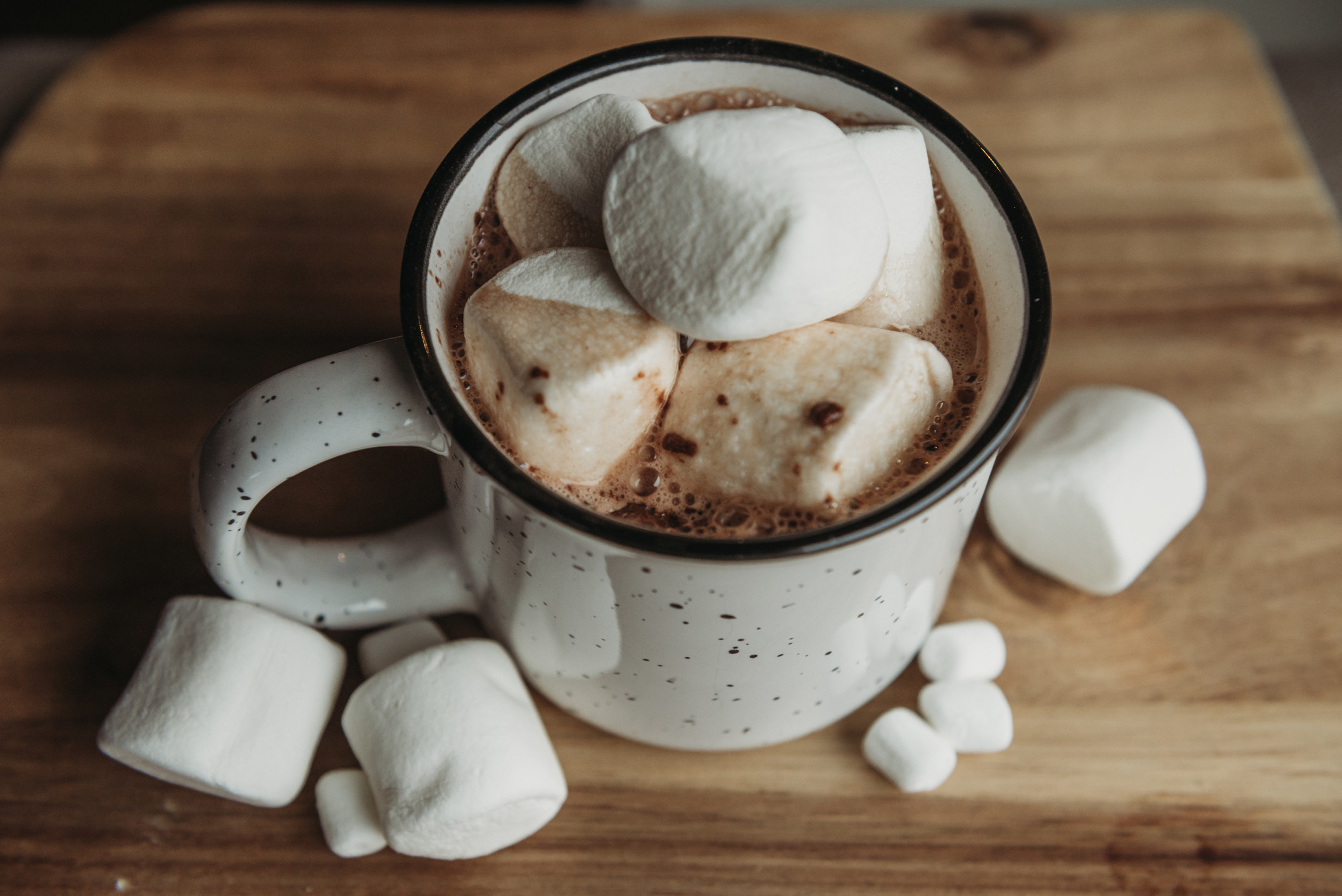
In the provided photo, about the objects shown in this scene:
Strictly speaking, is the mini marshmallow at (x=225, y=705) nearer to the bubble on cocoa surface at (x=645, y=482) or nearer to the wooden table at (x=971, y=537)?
the wooden table at (x=971, y=537)

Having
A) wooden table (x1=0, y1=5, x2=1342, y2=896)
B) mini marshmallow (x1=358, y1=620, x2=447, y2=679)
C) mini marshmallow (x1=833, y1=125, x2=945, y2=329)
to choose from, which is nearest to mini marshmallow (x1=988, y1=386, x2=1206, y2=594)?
wooden table (x1=0, y1=5, x2=1342, y2=896)

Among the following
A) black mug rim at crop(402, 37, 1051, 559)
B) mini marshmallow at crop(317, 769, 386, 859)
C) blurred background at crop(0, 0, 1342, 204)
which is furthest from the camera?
blurred background at crop(0, 0, 1342, 204)

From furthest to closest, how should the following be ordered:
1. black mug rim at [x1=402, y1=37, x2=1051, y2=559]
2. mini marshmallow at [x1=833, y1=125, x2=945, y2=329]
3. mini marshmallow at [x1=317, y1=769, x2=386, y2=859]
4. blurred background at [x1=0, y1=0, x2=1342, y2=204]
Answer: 1. blurred background at [x1=0, y1=0, x2=1342, y2=204]
2. mini marshmallow at [x1=317, y1=769, x2=386, y2=859]
3. mini marshmallow at [x1=833, y1=125, x2=945, y2=329]
4. black mug rim at [x1=402, y1=37, x2=1051, y2=559]

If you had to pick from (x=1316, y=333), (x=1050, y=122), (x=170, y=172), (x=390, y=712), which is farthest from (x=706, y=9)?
Answer: (x=390, y=712)

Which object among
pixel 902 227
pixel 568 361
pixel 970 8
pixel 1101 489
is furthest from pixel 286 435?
pixel 970 8

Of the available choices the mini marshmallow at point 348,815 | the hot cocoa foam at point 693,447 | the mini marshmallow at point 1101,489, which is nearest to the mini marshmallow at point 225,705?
the mini marshmallow at point 348,815

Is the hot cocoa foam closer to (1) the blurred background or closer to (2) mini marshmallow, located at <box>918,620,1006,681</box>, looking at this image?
(2) mini marshmallow, located at <box>918,620,1006,681</box>

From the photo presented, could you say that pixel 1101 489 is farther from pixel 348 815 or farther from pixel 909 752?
pixel 348 815
